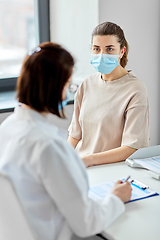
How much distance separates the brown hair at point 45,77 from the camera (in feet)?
2.81

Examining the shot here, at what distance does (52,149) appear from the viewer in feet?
2.66

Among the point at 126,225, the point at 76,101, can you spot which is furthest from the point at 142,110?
the point at 126,225

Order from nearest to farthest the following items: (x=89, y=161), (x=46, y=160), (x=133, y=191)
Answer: (x=46, y=160) < (x=133, y=191) < (x=89, y=161)

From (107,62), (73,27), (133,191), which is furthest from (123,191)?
(73,27)

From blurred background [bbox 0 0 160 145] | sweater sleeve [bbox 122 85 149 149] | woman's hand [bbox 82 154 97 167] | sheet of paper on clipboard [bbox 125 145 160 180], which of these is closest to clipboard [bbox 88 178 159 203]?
sheet of paper on clipboard [bbox 125 145 160 180]

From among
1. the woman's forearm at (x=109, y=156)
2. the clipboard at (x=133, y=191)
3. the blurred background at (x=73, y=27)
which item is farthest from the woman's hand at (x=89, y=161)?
the blurred background at (x=73, y=27)

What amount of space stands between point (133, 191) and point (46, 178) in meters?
0.49

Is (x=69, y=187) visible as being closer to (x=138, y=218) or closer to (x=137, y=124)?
(x=138, y=218)

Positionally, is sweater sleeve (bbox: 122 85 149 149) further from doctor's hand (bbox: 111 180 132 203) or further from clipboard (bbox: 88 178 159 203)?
doctor's hand (bbox: 111 180 132 203)

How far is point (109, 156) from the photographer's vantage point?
1.52 m

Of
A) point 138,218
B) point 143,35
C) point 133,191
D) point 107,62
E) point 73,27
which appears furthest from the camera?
point 143,35

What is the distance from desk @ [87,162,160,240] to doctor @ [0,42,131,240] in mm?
53

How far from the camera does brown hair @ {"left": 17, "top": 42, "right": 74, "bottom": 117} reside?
86 centimetres

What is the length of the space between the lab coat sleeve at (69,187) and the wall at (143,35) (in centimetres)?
185
